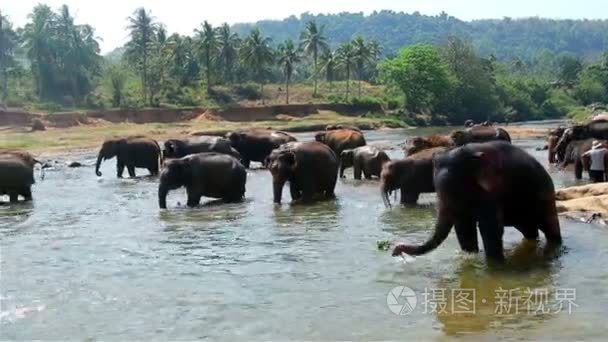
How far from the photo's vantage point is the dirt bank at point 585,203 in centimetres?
1314

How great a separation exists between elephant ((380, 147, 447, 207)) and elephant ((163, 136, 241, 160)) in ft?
26.2

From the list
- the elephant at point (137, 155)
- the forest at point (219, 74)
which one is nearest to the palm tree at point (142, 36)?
the forest at point (219, 74)

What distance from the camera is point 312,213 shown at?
15672 mm

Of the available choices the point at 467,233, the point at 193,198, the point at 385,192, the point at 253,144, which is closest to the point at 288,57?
the point at 253,144

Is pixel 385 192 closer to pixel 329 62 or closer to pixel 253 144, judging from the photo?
pixel 253 144

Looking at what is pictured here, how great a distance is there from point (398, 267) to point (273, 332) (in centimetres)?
285

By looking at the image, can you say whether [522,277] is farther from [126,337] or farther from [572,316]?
[126,337]

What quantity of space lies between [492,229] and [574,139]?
51.7 feet

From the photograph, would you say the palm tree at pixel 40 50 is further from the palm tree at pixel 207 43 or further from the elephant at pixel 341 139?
the elephant at pixel 341 139

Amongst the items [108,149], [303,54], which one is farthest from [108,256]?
[303,54]

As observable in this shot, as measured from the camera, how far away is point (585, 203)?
13945 mm

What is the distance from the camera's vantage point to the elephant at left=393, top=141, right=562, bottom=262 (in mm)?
9477
